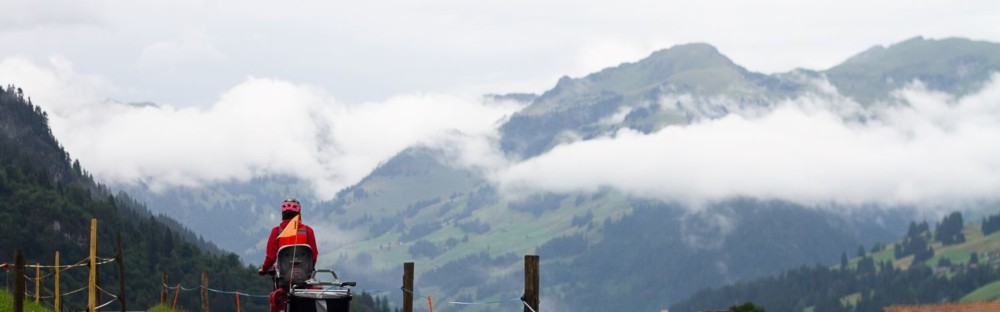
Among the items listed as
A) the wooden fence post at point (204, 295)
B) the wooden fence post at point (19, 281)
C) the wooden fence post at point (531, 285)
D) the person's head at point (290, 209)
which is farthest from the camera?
the wooden fence post at point (204, 295)

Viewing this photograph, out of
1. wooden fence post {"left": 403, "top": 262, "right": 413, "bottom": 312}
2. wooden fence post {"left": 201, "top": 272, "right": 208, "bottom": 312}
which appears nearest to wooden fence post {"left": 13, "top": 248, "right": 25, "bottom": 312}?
wooden fence post {"left": 403, "top": 262, "right": 413, "bottom": 312}

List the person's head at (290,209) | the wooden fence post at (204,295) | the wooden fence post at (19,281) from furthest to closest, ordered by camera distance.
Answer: the wooden fence post at (204,295) → the wooden fence post at (19,281) → the person's head at (290,209)

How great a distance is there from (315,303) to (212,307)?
7046 inches

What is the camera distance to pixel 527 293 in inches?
1195

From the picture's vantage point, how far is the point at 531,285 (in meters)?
30.4

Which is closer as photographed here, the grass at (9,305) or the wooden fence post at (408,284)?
the grass at (9,305)

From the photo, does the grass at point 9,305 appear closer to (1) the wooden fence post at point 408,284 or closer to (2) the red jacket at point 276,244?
(2) the red jacket at point 276,244

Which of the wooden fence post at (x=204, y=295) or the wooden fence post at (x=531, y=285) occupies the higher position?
the wooden fence post at (x=204, y=295)

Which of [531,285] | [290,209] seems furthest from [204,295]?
[290,209]

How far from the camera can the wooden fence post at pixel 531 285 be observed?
30.2m

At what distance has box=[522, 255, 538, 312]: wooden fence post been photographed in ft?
99.1

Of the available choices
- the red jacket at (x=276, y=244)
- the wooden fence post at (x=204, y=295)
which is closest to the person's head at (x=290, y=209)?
the red jacket at (x=276, y=244)

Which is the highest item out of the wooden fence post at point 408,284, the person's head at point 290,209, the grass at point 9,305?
the person's head at point 290,209

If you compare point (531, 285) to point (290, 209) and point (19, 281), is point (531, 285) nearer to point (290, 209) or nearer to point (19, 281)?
point (290, 209)
